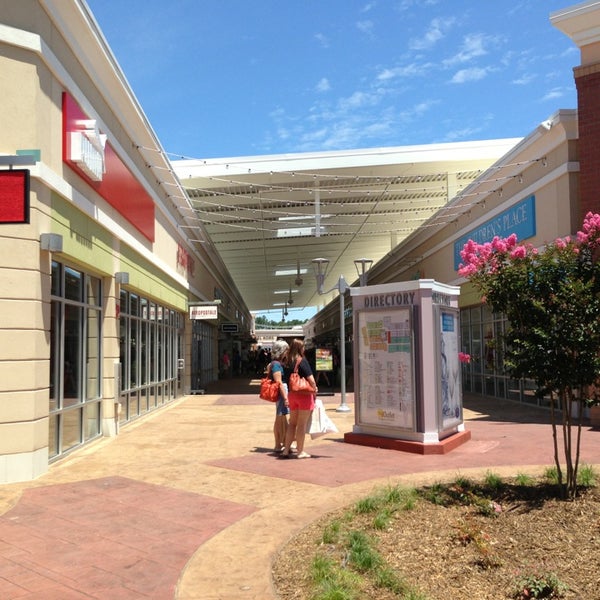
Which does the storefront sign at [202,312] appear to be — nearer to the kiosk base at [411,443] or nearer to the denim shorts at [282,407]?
the kiosk base at [411,443]

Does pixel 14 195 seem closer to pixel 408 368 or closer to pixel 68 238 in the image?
pixel 68 238

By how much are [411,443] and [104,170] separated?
6.13 metres

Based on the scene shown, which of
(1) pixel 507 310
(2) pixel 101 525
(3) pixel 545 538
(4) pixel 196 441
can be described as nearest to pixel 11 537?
(2) pixel 101 525

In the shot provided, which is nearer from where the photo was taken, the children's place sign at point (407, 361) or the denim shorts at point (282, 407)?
the denim shorts at point (282, 407)

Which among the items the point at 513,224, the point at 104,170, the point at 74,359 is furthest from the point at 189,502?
the point at 513,224

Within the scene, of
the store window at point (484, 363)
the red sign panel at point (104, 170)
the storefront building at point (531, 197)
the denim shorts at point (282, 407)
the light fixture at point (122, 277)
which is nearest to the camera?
the red sign panel at point (104, 170)

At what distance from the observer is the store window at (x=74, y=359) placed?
27.5 ft

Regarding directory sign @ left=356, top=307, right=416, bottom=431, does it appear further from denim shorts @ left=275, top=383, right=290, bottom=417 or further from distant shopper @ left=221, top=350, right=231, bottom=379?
distant shopper @ left=221, top=350, right=231, bottom=379

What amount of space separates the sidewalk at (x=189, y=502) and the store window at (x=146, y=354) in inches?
54.9

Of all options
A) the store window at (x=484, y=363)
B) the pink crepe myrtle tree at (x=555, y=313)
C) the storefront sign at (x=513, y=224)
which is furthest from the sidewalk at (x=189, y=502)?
the storefront sign at (x=513, y=224)

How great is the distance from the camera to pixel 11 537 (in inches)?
202

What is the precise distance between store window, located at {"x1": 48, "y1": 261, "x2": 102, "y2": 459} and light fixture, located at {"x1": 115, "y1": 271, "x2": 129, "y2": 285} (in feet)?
1.47

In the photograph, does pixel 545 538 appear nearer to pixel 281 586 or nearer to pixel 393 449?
pixel 281 586

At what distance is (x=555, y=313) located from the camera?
18.1 ft
